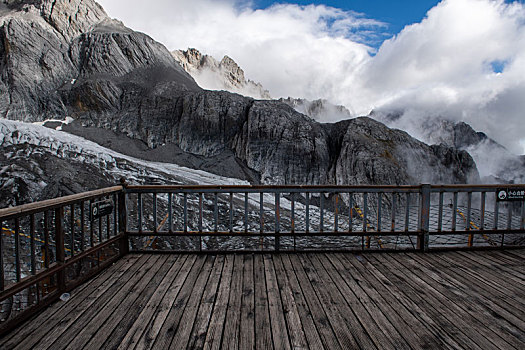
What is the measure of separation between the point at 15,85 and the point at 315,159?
121 ft

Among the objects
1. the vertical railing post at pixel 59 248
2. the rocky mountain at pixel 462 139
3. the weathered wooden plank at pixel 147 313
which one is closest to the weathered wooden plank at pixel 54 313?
the vertical railing post at pixel 59 248

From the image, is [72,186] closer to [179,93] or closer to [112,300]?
[112,300]

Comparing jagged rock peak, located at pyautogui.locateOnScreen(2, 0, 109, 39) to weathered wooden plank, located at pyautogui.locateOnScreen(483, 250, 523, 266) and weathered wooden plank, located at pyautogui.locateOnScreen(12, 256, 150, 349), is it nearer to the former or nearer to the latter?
weathered wooden plank, located at pyautogui.locateOnScreen(12, 256, 150, 349)

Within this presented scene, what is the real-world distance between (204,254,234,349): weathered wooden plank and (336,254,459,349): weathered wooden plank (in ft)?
4.82

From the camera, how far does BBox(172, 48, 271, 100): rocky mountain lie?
8600 cm

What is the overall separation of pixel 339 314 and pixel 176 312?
58.4 inches

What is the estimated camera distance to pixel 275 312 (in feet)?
8.25

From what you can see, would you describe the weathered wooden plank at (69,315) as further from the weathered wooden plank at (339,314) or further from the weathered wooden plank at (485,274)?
the weathered wooden plank at (485,274)

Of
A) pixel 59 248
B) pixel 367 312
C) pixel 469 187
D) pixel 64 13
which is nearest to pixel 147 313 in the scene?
pixel 59 248

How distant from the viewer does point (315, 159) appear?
102 ft

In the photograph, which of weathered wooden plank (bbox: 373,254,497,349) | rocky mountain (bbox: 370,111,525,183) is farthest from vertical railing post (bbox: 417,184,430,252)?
rocky mountain (bbox: 370,111,525,183)

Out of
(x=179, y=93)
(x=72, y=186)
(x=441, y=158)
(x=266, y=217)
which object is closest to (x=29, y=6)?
(x=179, y=93)

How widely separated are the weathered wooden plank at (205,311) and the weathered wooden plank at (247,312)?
0.96ft

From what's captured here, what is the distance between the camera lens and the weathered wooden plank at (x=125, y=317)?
214 cm
